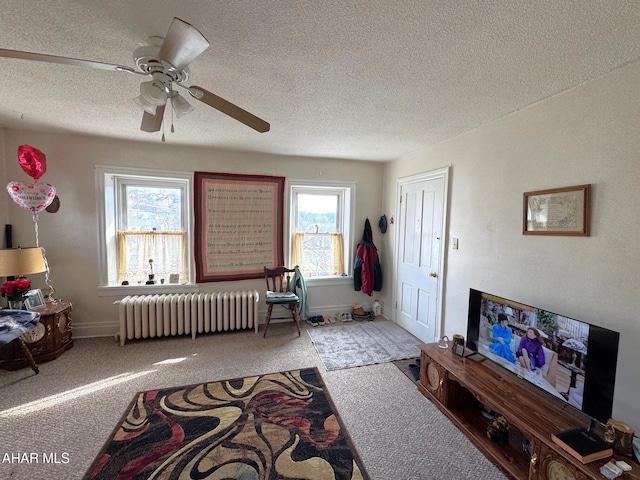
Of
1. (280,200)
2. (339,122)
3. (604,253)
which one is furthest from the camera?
(280,200)

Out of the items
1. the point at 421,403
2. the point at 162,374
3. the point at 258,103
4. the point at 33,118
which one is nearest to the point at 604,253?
the point at 421,403

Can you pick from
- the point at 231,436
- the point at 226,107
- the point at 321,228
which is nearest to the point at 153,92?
the point at 226,107

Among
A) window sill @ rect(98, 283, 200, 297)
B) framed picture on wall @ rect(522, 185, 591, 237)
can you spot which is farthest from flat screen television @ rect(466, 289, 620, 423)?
window sill @ rect(98, 283, 200, 297)

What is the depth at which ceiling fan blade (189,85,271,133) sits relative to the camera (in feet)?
4.30

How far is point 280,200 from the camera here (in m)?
3.65

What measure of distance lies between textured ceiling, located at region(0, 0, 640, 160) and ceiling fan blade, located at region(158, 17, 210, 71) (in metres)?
0.21

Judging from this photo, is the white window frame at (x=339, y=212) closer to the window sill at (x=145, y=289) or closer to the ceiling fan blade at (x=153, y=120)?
the window sill at (x=145, y=289)

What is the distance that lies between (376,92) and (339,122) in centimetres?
61

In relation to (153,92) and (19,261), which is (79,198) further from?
(153,92)

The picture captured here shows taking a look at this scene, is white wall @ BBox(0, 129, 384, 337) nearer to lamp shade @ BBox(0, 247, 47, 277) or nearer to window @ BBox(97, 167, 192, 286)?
window @ BBox(97, 167, 192, 286)

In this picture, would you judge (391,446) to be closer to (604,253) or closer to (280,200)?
(604,253)

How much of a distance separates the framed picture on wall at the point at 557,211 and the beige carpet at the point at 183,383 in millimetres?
1548

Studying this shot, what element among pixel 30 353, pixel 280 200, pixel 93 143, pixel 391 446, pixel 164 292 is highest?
pixel 93 143

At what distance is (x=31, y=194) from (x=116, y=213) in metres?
0.77
